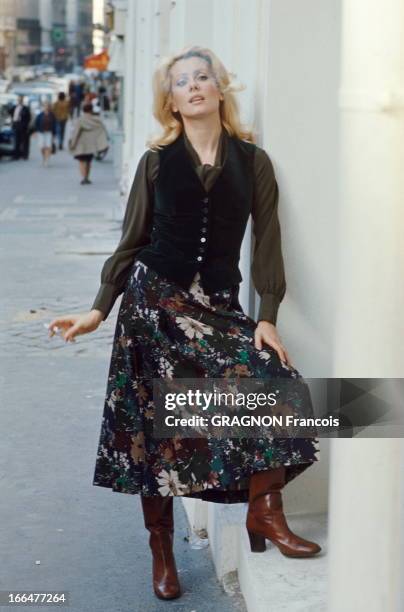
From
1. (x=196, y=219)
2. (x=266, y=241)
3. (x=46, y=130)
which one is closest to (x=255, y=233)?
(x=266, y=241)

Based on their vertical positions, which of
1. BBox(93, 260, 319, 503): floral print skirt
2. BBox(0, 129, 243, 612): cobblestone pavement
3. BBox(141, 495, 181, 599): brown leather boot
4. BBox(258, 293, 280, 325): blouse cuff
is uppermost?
BBox(258, 293, 280, 325): blouse cuff

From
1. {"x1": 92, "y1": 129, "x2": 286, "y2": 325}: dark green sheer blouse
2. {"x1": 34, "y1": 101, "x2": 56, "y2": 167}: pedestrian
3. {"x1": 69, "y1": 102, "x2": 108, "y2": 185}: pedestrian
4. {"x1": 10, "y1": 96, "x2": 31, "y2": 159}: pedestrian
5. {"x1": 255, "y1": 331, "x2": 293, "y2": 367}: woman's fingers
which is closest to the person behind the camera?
{"x1": 255, "y1": 331, "x2": 293, "y2": 367}: woman's fingers

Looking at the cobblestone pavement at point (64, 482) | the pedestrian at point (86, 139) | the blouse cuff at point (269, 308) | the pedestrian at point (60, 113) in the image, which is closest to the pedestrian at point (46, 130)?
the pedestrian at point (86, 139)

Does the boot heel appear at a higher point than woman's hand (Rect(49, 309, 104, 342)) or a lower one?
lower

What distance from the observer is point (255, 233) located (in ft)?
14.7

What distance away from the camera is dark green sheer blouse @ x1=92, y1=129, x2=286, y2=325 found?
172 inches

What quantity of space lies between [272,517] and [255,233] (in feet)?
3.23

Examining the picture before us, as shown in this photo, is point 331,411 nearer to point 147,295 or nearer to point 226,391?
point 226,391

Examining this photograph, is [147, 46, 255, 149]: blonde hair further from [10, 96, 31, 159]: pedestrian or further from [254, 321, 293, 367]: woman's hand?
[10, 96, 31, 159]: pedestrian

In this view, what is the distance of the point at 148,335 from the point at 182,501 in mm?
1737

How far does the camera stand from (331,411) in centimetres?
375

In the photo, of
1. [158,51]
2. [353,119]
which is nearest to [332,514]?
[353,119]

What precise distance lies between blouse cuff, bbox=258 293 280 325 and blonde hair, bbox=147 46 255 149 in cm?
58

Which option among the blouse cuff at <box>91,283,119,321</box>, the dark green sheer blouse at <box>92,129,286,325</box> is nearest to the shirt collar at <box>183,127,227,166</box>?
the dark green sheer blouse at <box>92,129,286,325</box>
